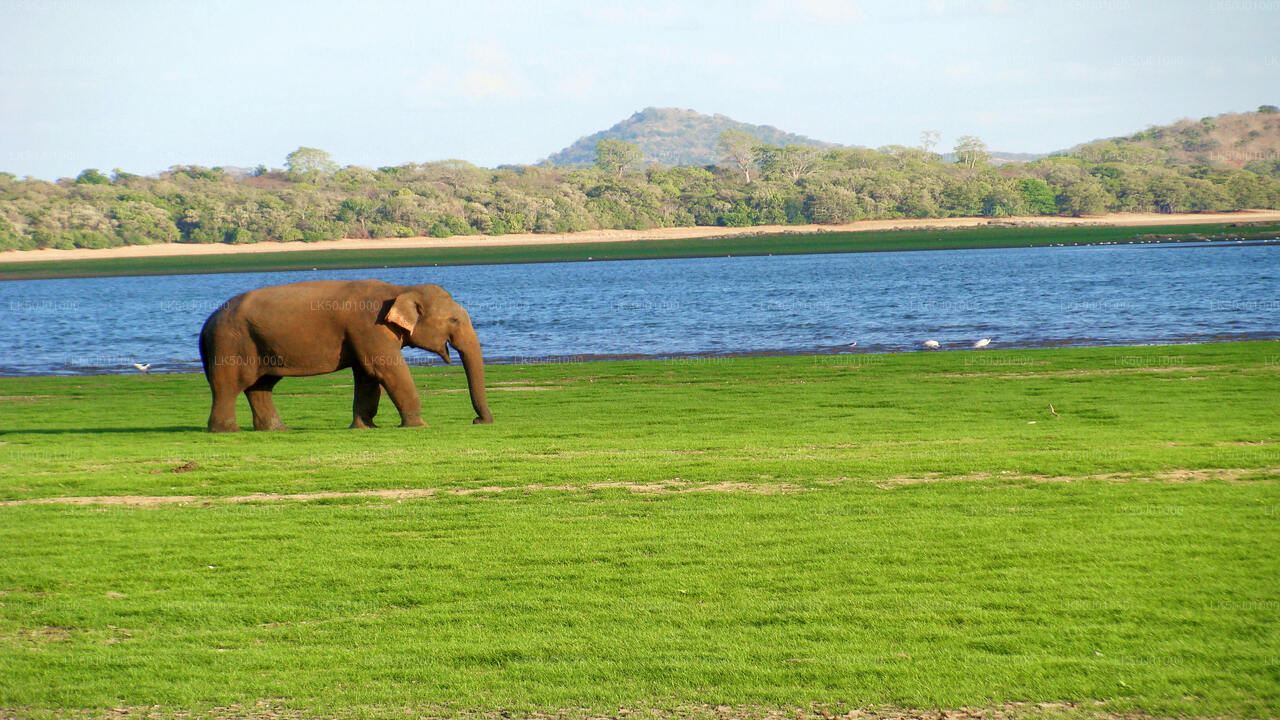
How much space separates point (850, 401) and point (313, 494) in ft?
37.4

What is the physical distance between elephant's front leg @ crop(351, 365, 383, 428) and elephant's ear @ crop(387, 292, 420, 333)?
111cm

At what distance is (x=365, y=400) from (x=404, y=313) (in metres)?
1.73

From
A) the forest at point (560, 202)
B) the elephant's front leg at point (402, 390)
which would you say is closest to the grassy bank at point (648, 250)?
the forest at point (560, 202)

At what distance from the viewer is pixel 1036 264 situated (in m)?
93.4

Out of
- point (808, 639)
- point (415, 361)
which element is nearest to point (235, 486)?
point (808, 639)

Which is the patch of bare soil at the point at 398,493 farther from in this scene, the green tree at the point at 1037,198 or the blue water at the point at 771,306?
the green tree at the point at 1037,198

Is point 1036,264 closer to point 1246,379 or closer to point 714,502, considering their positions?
point 1246,379

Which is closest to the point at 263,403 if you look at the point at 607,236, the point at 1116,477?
the point at 1116,477

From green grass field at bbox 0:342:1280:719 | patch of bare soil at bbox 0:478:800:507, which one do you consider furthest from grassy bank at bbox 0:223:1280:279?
patch of bare soil at bbox 0:478:800:507

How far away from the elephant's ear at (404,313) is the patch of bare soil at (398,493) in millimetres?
5133

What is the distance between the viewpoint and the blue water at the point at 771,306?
42656 millimetres

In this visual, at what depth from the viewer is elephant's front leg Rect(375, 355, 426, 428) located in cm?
1827

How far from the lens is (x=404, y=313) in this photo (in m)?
18.0

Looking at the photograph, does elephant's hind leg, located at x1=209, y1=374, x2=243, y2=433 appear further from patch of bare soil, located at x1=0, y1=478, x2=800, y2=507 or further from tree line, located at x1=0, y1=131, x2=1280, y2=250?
tree line, located at x1=0, y1=131, x2=1280, y2=250
